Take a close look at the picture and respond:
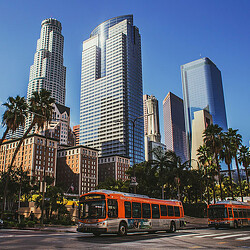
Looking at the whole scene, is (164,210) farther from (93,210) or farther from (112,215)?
(93,210)

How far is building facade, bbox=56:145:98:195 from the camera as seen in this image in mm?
155500

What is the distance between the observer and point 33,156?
138 metres

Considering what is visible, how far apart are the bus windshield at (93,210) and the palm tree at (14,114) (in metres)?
23.3

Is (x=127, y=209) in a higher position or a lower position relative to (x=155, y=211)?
higher

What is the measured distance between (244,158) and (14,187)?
59.7 metres

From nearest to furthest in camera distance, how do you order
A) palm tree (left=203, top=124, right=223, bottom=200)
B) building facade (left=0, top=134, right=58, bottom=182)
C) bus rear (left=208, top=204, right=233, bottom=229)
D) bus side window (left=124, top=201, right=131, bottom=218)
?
bus side window (left=124, top=201, right=131, bottom=218)
bus rear (left=208, top=204, right=233, bottom=229)
palm tree (left=203, top=124, right=223, bottom=200)
building facade (left=0, top=134, right=58, bottom=182)

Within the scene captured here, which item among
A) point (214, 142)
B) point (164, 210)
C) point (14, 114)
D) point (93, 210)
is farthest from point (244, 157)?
point (93, 210)

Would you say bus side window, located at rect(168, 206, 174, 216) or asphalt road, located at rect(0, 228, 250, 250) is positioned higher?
bus side window, located at rect(168, 206, 174, 216)

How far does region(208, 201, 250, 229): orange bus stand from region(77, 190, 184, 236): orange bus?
980 centimetres

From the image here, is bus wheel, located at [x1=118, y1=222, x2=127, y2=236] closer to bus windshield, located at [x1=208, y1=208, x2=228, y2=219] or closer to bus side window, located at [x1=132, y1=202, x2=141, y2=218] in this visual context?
bus side window, located at [x1=132, y1=202, x2=141, y2=218]

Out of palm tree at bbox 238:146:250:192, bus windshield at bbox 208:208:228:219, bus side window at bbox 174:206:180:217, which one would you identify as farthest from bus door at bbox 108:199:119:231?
palm tree at bbox 238:146:250:192

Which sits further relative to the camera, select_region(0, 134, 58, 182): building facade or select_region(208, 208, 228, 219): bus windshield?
select_region(0, 134, 58, 182): building facade

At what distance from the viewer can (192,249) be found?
40.8 feet

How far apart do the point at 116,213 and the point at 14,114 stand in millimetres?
26008
